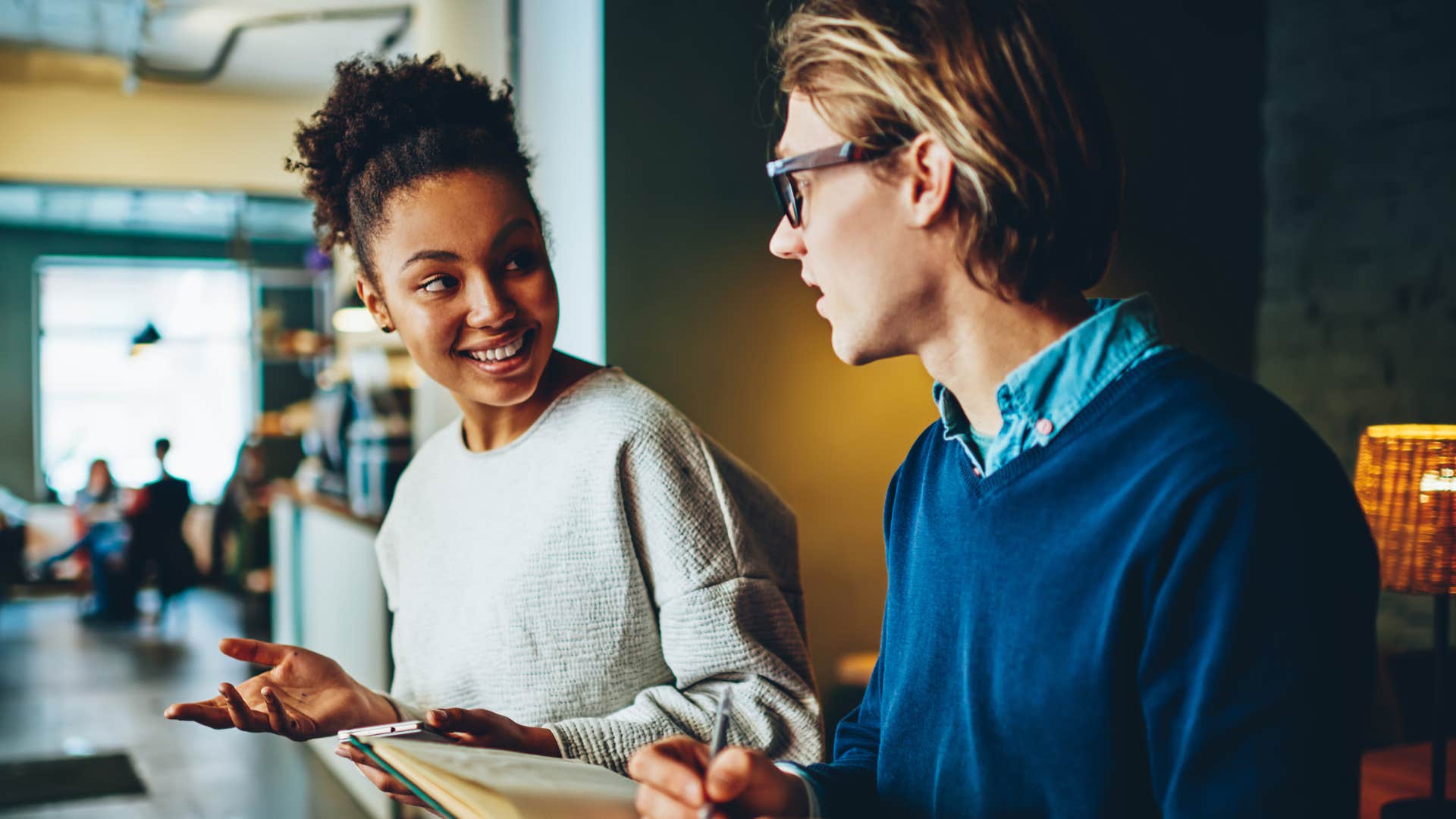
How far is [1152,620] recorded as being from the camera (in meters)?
0.77

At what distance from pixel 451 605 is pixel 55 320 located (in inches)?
526

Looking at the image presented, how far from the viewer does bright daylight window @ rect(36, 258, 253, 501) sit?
12.5m

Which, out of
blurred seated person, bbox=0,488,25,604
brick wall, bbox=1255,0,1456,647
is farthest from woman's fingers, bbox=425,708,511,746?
blurred seated person, bbox=0,488,25,604

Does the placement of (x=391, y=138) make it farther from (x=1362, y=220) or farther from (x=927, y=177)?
(x=1362, y=220)

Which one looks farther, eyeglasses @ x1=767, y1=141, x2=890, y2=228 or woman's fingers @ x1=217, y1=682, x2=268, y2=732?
woman's fingers @ x1=217, y1=682, x2=268, y2=732

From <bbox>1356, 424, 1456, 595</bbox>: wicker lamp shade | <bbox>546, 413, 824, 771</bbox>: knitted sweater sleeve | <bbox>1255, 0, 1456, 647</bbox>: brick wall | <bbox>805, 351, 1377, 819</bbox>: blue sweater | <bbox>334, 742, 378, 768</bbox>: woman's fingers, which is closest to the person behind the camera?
<bbox>805, 351, 1377, 819</bbox>: blue sweater

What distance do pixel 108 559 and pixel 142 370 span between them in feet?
15.7

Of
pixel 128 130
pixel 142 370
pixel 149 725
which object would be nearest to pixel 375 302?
pixel 149 725

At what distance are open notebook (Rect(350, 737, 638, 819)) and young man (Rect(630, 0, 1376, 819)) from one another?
0.28ft

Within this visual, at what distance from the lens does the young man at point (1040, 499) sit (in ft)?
2.40

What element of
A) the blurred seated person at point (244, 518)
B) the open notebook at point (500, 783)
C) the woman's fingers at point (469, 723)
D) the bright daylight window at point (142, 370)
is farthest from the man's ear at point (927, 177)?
the bright daylight window at point (142, 370)

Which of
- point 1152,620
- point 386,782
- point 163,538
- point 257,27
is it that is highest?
point 257,27

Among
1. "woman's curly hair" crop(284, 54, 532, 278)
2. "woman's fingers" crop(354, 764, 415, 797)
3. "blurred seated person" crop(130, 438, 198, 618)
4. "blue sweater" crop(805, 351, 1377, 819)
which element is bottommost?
"blurred seated person" crop(130, 438, 198, 618)

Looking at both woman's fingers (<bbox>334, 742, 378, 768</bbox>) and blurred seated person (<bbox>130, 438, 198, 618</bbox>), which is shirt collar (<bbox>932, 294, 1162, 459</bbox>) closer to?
woman's fingers (<bbox>334, 742, 378, 768</bbox>)
